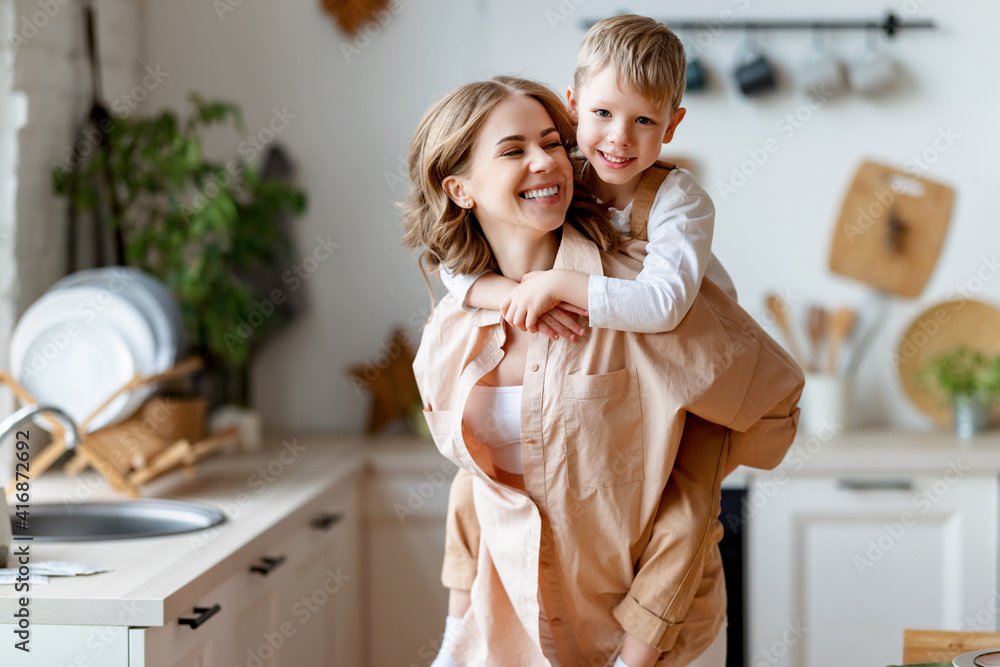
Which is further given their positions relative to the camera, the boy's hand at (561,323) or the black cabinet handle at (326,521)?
the black cabinet handle at (326,521)

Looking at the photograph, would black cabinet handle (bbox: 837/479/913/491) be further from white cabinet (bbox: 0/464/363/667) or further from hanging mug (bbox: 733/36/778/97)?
white cabinet (bbox: 0/464/363/667)

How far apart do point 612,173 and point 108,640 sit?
884 mm

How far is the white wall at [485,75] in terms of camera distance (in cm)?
264

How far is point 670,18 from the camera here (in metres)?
2.65

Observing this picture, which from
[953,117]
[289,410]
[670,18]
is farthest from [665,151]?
[289,410]

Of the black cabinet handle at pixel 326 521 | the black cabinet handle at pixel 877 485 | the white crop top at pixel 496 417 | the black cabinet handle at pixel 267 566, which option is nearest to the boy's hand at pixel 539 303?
the white crop top at pixel 496 417

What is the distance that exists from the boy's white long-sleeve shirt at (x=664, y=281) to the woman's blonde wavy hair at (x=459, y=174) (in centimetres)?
10

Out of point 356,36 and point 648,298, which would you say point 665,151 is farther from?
point 648,298

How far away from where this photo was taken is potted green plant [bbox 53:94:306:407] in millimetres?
2178

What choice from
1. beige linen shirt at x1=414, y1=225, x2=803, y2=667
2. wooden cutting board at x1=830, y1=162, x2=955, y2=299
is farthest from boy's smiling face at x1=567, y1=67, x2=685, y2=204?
wooden cutting board at x1=830, y1=162, x2=955, y2=299

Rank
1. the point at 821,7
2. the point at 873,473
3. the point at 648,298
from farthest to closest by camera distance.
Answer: the point at 821,7 → the point at 873,473 → the point at 648,298

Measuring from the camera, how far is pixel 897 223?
104 inches

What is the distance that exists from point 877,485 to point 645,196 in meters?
1.43

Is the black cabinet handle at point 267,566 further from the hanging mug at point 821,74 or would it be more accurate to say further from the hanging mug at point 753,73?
the hanging mug at point 821,74
